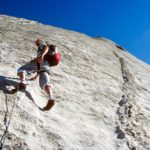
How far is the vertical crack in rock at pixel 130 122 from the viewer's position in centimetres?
976

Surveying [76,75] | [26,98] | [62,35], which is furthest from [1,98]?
[62,35]

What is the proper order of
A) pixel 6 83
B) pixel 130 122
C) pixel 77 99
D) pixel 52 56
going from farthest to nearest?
pixel 77 99, pixel 130 122, pixel 52 56, pixel 6 83

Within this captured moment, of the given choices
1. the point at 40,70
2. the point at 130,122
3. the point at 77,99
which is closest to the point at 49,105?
the point at 40,70

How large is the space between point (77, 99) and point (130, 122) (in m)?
1.64

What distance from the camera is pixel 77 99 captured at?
35.9 feet

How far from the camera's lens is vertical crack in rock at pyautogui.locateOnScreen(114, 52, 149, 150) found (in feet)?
32.0

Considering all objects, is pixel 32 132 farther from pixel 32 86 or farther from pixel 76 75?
pixel 76 75

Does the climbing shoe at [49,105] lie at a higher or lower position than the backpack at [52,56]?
lower

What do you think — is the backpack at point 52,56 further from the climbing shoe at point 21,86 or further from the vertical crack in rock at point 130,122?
the vertical crack in rock at point 130,122

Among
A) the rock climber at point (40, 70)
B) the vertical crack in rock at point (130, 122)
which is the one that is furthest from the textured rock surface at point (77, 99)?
the rock climber at point (40, 70)

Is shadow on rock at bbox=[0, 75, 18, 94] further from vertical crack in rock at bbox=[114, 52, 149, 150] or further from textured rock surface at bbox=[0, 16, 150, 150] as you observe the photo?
vertical crack in rock at bbox=[114, 52, 149, 150]

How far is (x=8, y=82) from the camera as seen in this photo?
10.1 m

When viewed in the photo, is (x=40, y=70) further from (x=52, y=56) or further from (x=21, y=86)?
(x=21, y=86)

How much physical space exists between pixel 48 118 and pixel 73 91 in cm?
211
